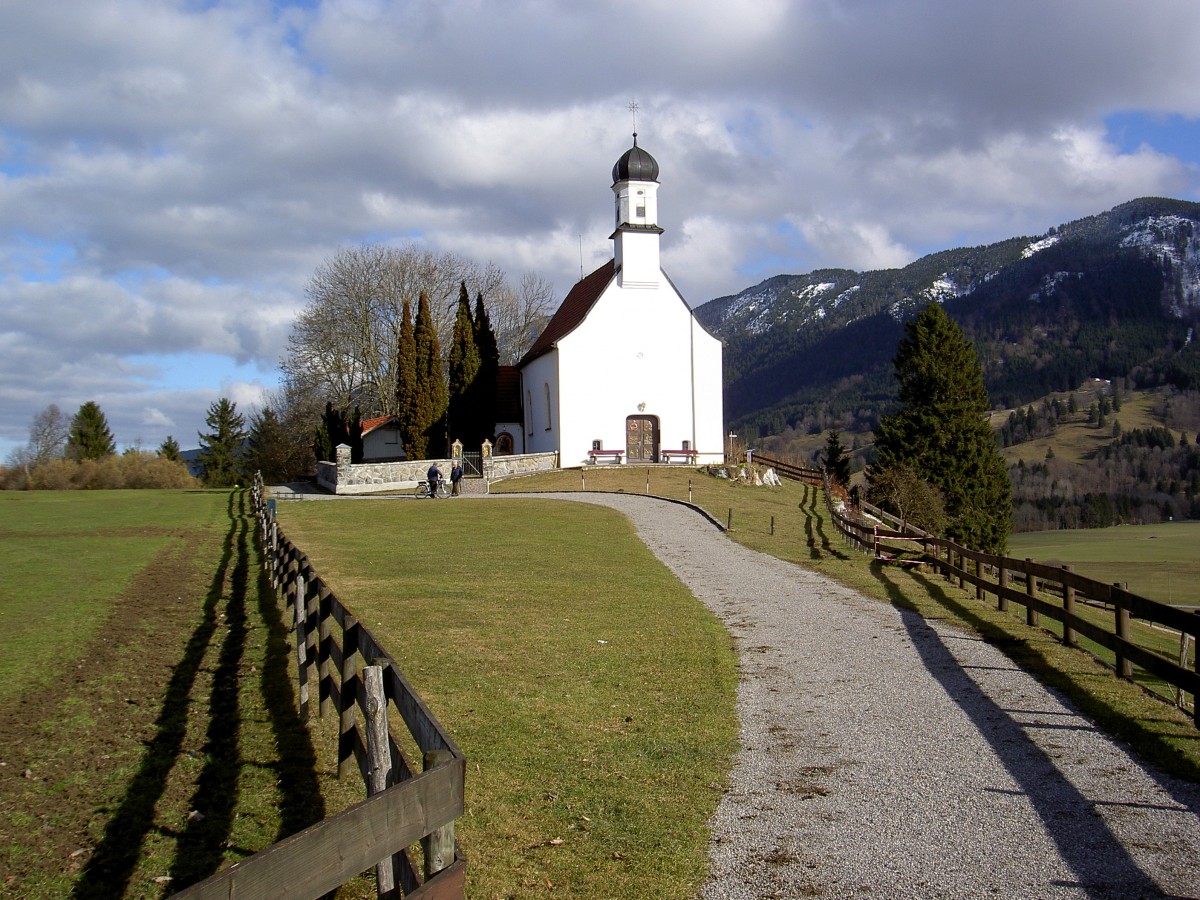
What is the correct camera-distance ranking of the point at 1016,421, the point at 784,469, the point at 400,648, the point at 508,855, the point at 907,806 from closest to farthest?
the point at 508,855 → the point at 907,806 → the point at 400,648 → the point at 784,469 → the point at 1016,421

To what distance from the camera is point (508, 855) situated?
544 cm

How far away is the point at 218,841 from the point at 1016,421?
7243 inches

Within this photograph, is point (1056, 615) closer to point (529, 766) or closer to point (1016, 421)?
point (529, 766)

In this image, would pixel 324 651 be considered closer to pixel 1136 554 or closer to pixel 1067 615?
pixel 1067 615

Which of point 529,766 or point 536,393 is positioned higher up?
point 536,393

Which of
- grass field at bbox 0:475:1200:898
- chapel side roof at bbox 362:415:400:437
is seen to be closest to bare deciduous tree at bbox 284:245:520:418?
chapel side roof at bbox 362:415:400:437

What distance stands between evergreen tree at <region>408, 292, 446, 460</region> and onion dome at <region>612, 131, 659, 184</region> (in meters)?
12.2

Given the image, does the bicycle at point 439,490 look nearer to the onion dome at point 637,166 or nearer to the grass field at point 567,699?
the grass field at point 567,699

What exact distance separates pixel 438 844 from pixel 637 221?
154 feet

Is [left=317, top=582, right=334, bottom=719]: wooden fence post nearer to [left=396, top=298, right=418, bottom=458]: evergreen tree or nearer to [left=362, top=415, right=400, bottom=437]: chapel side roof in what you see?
[left=396, top=298, right=418, bottom=458]: evergreen tree

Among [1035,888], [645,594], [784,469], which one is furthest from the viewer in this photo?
[784,469]

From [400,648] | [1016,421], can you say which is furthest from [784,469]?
[1016,421]

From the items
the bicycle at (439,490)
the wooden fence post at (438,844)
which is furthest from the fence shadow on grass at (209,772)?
the bicycle at (439,490)

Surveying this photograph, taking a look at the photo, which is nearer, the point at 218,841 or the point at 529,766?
the point at 218,841
